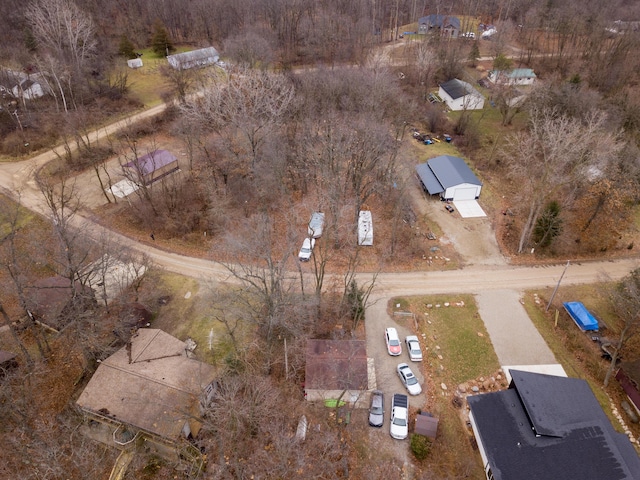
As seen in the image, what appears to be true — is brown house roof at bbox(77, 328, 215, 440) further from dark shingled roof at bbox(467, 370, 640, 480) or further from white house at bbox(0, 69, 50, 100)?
white house at bbox(0, 69, 50, 100)

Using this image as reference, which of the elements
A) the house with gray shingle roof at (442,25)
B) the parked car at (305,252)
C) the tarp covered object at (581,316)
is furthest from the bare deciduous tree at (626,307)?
the house with gray shingle roof at (442,25)

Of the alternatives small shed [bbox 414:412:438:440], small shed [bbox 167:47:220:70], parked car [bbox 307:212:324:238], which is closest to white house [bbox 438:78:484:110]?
parked car [bbox 307:212:324:238]

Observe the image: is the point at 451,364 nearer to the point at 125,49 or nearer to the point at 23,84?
the point at 23,84

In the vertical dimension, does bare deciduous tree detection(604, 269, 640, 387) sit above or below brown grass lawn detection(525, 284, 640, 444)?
above

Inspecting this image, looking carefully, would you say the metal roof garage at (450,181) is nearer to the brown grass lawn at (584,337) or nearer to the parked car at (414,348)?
the brown grass lawn at (584,337)

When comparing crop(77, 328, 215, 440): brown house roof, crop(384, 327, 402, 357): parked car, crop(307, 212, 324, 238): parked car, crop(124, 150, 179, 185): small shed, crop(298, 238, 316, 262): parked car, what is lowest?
crop(384, 327, 402, 357): parked car

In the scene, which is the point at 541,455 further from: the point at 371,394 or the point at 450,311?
the point at 450,311

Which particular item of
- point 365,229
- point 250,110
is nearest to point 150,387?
point 365,229
